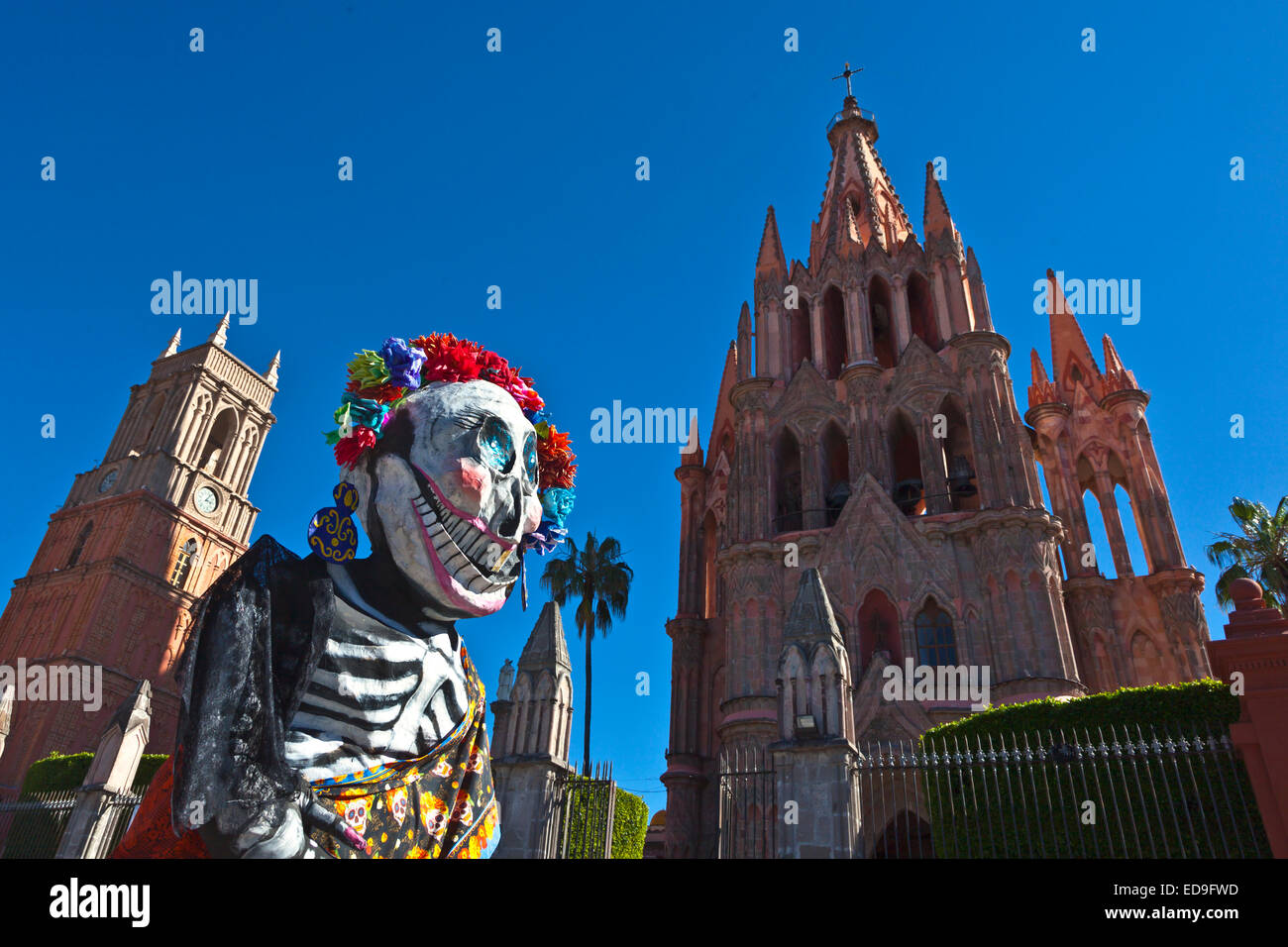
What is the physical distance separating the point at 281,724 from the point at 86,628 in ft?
147

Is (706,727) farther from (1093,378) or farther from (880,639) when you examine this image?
(1093,378)

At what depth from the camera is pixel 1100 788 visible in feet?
32.6

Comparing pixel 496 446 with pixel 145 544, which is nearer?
pixel 496 446

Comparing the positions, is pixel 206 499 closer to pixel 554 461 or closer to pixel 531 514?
pixel 554 461

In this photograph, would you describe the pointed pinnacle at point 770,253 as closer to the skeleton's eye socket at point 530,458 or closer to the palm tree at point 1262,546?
the palm tree at point 1262,546

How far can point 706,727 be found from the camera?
1128 inches

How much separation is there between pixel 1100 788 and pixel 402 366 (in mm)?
9685

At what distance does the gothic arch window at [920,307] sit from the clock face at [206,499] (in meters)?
Result: 40.7

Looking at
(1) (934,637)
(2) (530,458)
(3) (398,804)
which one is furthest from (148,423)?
(3) (398,804)

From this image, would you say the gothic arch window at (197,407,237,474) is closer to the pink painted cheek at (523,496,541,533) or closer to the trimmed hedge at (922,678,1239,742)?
the trimmed hedge at (922,678,1239,742)

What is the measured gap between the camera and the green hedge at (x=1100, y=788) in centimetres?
993

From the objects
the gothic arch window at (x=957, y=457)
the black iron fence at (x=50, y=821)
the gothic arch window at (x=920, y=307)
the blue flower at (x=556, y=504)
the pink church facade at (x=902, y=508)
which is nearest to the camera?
the blue flower at (x=556, y=504)

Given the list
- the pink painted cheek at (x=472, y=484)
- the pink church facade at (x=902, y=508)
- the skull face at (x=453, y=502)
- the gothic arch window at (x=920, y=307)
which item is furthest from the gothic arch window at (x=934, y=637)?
the pink painted cheek at (x=472, y=484)
